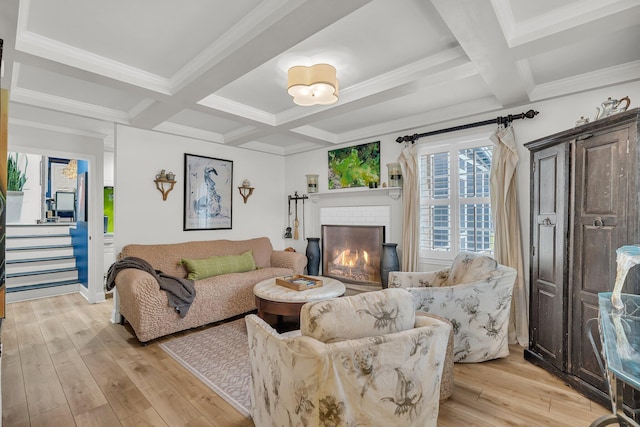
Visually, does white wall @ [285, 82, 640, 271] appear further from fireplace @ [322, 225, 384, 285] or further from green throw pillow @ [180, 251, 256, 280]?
green throw pillow @ [180, 251, 256, 280]

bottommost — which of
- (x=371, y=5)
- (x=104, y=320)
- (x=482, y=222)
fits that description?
(x=104, y=320)

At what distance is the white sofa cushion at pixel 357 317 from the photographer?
1.36 metres

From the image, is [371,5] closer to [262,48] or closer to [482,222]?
[262,48]

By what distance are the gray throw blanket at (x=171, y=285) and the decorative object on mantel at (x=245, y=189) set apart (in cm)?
188

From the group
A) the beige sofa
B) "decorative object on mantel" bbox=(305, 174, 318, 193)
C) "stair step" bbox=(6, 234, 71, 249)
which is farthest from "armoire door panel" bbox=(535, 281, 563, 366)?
"stair step" bbox=(6, 234, 71, 249)

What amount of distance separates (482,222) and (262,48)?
2809 millimetres

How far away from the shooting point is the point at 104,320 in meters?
3.66

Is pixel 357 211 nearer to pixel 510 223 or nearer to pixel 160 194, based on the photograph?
pixel 510 223

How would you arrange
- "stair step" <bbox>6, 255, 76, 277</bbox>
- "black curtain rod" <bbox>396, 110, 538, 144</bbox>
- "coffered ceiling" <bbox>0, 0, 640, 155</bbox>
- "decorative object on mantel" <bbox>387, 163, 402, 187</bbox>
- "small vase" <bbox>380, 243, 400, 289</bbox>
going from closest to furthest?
"coffered ceiling" <bbox>0, 0, 640, 155</bbox> → "black curtain rod" <bbox>396, 110, 538, 144</bbox> → "small vase" <bbox>380, 243, 400, 289</bbox> → "decorative object on mantel" <bbox>387, 163, 402, 187</bbox> → "stair step" <bbox>6, 255, 76, 277</bbox>

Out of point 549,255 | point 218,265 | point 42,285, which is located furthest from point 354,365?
point 42,285

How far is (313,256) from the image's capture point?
15.7 feet

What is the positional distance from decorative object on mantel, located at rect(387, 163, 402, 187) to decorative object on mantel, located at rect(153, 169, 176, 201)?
286 cm

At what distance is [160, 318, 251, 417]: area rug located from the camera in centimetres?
216

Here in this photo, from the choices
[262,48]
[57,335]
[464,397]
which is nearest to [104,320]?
[57,335]
